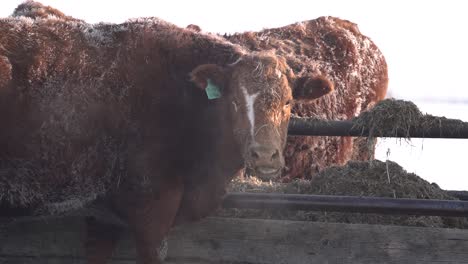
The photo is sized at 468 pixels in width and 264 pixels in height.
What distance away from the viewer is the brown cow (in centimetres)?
473

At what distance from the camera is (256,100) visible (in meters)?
4.59

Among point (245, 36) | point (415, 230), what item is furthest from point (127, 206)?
point (245, 36)

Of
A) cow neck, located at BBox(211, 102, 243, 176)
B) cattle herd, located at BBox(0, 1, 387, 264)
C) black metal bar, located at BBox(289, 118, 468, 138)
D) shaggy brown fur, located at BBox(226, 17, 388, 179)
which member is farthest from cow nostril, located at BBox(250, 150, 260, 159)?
shaggy brown fur, located at BBox(226, 17, 388, 179)

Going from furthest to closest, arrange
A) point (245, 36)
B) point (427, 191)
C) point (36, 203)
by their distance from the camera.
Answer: point (245, 36)
point (427, 191)
point (36, 203)

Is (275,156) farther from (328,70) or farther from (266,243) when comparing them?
(328,70)

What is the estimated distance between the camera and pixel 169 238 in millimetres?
5043

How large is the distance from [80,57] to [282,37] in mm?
3440

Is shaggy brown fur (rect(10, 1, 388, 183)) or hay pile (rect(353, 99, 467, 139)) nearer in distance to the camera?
hay pile (rect(353, 99, 467, 139))

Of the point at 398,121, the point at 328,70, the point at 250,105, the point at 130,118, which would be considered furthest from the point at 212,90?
the point at 328,70

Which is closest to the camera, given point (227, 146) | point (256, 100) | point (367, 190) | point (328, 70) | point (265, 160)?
point (265, 160)

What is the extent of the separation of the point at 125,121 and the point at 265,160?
110cm

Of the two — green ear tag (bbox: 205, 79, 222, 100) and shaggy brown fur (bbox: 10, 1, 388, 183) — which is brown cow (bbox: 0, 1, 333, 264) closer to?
green ear tag (bbox: 205, 79, 222, 100)

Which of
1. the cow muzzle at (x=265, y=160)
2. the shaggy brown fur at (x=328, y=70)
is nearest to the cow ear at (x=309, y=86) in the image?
the cow muzzle at (x=265, y=160)

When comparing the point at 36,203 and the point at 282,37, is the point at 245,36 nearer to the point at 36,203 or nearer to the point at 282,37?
the point at 282,37
